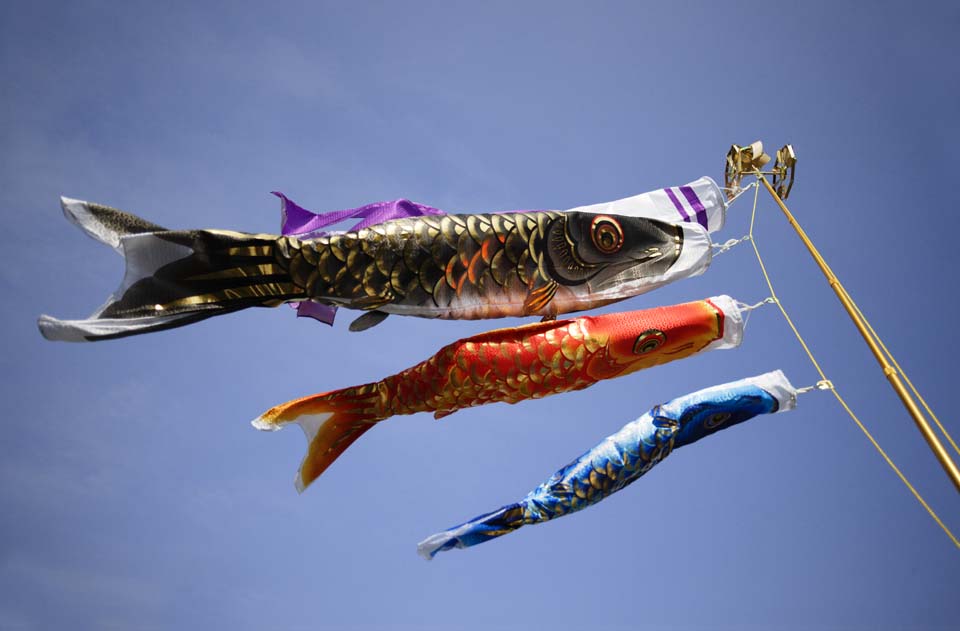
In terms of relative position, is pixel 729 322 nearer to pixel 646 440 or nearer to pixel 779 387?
pixel 779 387

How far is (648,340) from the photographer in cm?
364

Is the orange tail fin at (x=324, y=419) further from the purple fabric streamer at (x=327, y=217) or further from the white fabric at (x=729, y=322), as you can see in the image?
the white fabric at (x=729, y=322)

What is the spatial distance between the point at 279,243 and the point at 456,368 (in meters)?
0.79

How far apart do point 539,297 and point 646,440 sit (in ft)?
2.17

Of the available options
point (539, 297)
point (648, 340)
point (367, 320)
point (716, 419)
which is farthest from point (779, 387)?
point (367, 320)

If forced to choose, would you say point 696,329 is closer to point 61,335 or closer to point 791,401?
point 791,401

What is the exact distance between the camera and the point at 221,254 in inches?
128

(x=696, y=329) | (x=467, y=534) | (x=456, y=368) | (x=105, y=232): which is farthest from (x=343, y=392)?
(x=696, y=329)

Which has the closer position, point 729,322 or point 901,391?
point 901,391

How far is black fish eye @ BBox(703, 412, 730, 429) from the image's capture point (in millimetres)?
3668

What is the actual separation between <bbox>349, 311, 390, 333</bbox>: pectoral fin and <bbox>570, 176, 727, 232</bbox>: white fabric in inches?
41.2

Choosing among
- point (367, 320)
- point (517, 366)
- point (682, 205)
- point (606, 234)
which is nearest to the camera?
point (367, 320)

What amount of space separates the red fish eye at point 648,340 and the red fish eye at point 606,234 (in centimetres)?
34

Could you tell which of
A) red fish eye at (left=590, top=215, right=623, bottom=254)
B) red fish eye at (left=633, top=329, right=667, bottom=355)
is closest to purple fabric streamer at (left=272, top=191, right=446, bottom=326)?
red fish eye at (left=590, top=215, right=623, bottom=254)
